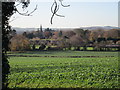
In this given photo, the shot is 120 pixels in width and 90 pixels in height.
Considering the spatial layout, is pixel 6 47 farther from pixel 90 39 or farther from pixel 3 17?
pixel 90 39

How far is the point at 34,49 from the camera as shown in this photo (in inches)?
2320

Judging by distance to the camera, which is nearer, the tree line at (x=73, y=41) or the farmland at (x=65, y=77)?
the farmland at (x=65, y=77)

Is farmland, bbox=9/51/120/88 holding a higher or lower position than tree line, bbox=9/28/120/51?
lower

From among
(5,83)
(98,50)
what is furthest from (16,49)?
(5,83)

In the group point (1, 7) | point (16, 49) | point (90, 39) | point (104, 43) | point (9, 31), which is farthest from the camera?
point (90, 39)

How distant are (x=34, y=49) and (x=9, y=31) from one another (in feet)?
175

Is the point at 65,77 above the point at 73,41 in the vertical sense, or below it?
below

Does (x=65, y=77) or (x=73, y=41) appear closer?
(x=65, y=77)

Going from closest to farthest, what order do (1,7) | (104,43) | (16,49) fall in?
(1,7)
(16,49)
(104,43)

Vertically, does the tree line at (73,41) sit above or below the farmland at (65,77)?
above

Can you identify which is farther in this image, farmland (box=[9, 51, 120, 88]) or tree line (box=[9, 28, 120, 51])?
tree line (box=[9, 28, 120, 51])

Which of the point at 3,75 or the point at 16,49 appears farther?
the point at 16,49

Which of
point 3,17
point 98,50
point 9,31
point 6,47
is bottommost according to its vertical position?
point 98,50

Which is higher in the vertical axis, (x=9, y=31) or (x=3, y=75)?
(x=9, y=31)
